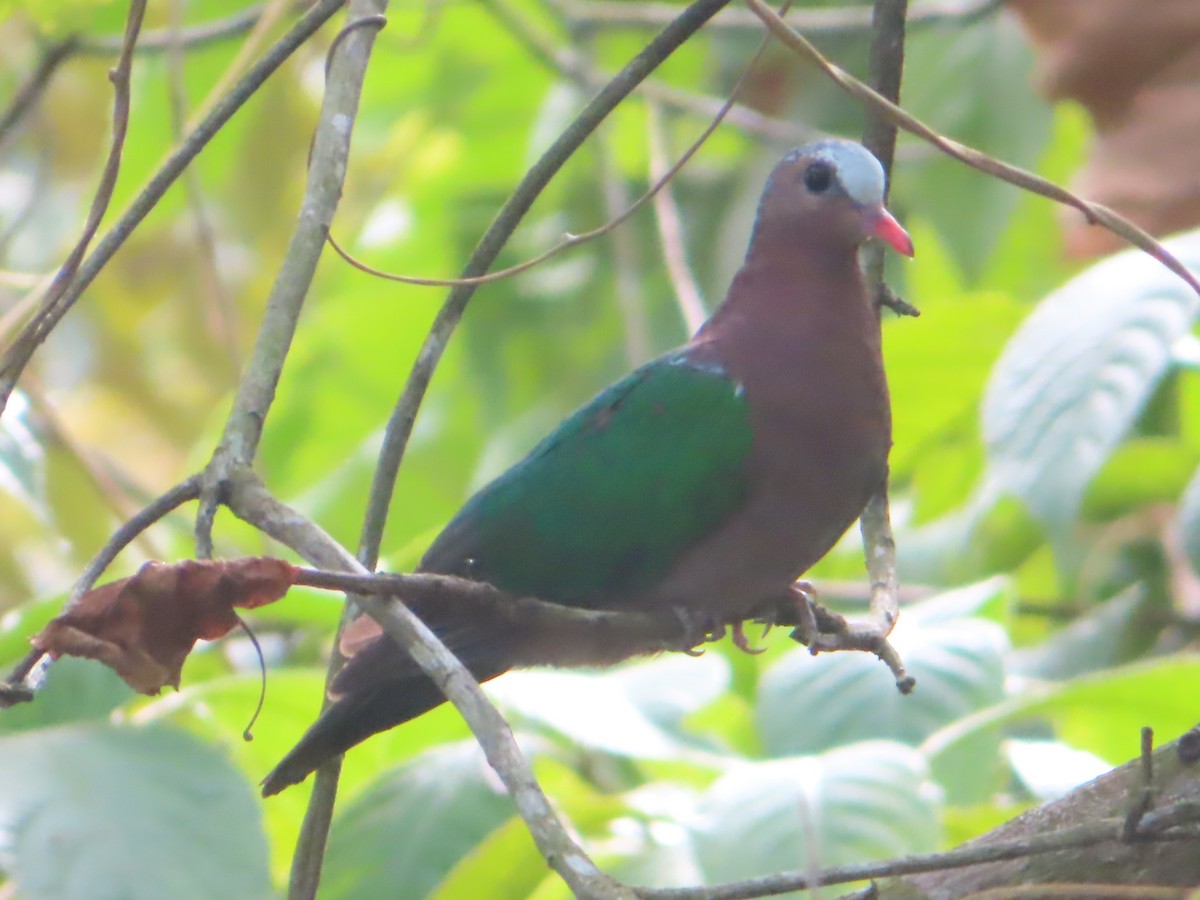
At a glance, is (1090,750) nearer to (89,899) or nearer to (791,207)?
(791,207)

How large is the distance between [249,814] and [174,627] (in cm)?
70

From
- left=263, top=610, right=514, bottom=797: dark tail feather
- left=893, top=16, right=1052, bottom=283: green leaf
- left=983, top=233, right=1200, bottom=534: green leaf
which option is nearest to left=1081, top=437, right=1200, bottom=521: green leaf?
left=893, top=16, right=1052, bottom=283: green leaf

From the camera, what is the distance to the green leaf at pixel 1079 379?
8.50 ft

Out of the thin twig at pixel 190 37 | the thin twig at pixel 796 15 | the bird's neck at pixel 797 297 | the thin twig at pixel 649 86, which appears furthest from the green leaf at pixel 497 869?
the thin twig at pixel 796 15

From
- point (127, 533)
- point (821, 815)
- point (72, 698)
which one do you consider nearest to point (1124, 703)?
point (821, 815)

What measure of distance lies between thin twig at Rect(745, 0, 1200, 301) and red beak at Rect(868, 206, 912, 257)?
1.66 feet

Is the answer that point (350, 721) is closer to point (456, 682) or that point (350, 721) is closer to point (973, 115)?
point (456, 682)

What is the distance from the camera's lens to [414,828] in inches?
94.6

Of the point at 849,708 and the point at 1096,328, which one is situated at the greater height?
the point at 1096,328

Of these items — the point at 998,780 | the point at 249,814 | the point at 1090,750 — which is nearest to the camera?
the point at 249,814

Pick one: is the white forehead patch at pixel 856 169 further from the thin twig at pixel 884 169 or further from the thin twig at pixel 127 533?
the thin twig at pixel 127 533

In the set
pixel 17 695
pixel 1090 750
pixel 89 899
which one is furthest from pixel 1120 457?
pixel 17 695

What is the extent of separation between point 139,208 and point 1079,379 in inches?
63.2

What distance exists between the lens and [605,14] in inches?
156
